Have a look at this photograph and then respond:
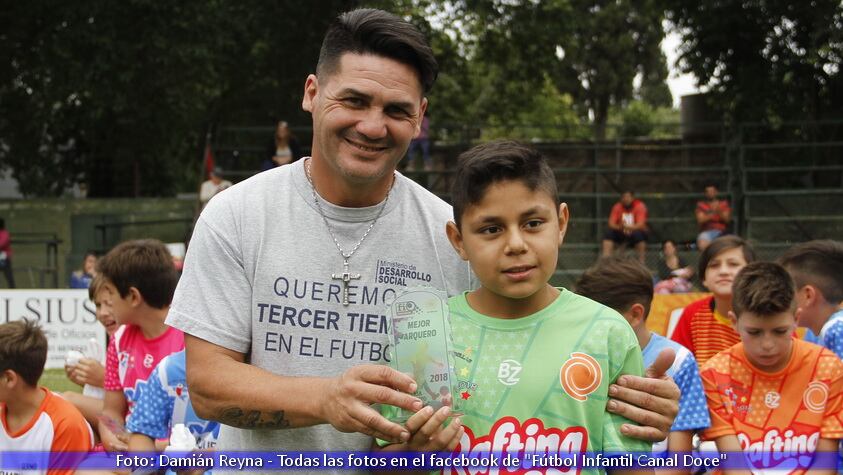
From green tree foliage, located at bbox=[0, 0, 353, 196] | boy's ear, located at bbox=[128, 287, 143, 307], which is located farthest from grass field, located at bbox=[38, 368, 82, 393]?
green tree foliage, located at bbox=[0, 0, 353, 196]

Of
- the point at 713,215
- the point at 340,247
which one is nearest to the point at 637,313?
the point at 340,247

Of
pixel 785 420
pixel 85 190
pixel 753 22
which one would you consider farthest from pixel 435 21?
pixel 785 420

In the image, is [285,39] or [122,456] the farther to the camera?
[285,39]

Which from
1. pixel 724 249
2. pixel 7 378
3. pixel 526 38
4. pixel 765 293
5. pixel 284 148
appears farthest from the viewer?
pixel 526 38

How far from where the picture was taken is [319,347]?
2.82m

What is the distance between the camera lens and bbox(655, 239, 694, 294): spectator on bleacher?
14.0 m

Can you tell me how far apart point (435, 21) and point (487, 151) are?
894 inches

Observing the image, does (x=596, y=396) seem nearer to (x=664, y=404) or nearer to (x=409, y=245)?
(x=664, y=404)

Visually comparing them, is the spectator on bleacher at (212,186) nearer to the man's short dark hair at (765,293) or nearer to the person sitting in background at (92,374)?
the person sitting in background at (92,374)

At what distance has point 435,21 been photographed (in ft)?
82.2

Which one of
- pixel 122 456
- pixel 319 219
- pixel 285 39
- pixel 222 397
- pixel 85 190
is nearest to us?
pixel 222 397

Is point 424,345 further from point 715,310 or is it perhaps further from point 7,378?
point 715,310

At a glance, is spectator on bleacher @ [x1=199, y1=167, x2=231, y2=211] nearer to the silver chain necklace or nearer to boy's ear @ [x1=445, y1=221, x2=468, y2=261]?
the silver chain necklace

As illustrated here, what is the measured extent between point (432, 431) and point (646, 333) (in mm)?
2647
